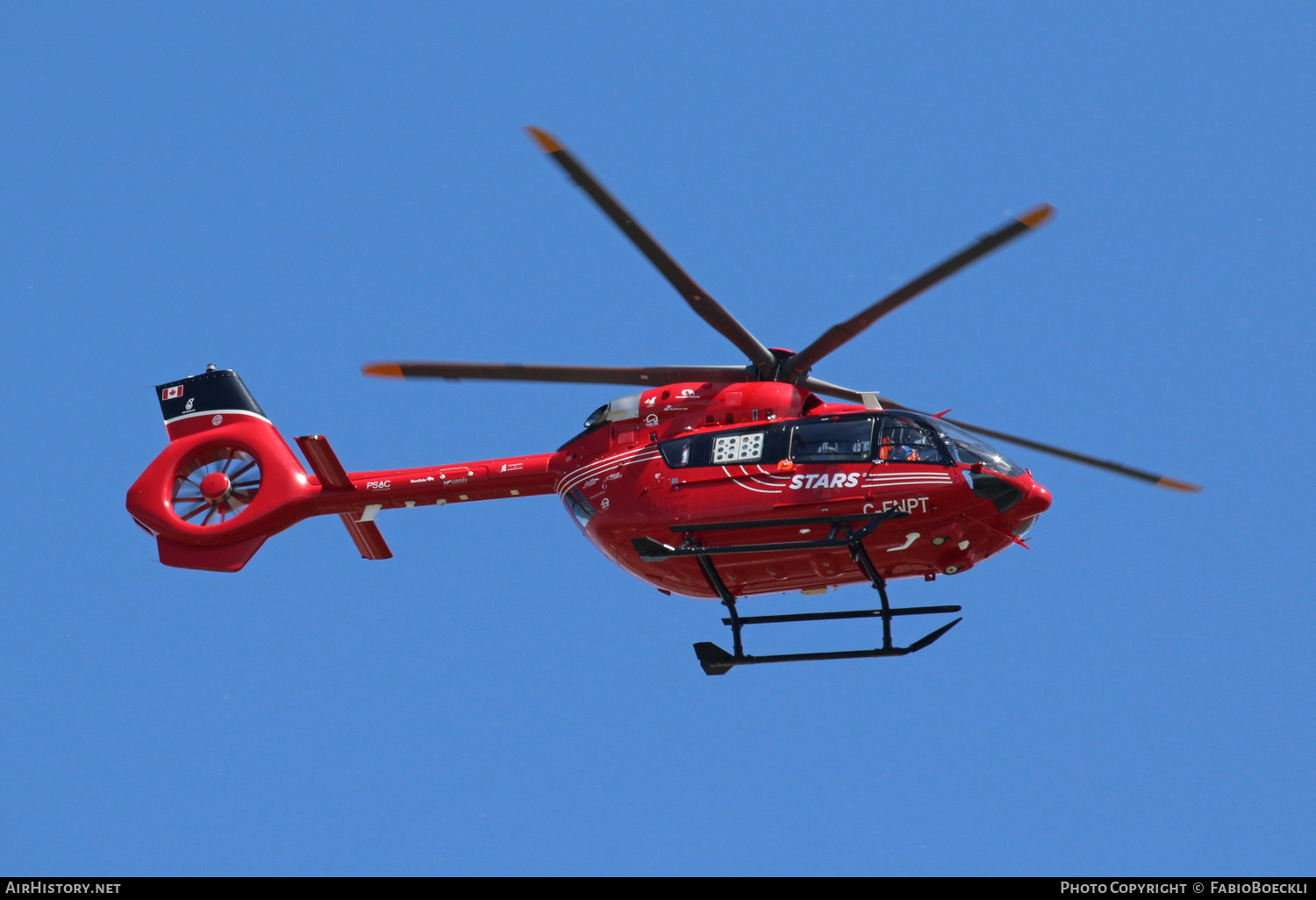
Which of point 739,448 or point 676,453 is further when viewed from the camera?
point 676,453

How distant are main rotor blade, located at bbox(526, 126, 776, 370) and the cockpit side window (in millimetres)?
1818

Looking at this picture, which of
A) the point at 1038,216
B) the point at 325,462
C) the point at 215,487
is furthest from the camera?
the point at 215,487

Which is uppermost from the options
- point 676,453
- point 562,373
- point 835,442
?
point 562,373

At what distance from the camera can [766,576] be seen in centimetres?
1730

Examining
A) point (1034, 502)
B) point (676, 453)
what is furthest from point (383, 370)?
point (1034, 502)

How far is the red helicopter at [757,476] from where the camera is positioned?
16.4 metres

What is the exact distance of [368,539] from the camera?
20578mm

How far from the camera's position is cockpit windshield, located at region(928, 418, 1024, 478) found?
649 inches

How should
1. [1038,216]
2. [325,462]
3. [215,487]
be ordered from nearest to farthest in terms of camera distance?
[1038,216] → [325,462] → [215,487]

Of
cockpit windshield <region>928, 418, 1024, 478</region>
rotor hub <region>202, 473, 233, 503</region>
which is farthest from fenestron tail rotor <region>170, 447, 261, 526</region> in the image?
cockpit windshield <region>928, 418, 1024, 478</region>

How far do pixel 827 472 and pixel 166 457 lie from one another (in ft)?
31.2

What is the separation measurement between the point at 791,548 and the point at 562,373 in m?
3.31

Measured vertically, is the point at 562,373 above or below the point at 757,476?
above

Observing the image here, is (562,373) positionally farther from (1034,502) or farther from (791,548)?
(1034,502)
